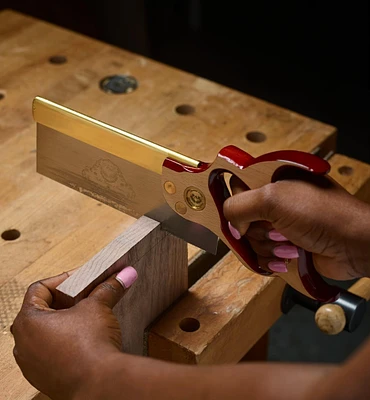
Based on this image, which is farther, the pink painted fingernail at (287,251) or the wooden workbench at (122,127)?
the wooden workbench at (122,127)

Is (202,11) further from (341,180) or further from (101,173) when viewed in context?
(101,173)

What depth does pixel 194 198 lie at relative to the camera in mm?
1019

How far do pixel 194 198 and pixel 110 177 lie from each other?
0.50 ft

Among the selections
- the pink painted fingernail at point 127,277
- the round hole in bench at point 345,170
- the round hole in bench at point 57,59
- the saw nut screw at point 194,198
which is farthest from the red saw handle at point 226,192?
the round hole in bench at point 57,59

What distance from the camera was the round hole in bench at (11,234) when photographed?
123cm

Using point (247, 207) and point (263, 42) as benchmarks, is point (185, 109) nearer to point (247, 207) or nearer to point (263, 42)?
point (247, 207)

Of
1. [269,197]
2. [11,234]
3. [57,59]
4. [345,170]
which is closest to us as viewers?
[269,197]

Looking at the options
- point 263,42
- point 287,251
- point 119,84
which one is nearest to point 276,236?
point 287,251

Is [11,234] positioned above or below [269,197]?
below

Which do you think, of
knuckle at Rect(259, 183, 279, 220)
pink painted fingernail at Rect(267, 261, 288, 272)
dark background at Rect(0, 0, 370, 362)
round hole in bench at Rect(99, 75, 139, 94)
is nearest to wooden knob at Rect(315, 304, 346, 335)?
pink painted fingernail at Rect(267, 261, 288, 272)

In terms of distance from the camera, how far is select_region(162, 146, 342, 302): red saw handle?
37.3 inches

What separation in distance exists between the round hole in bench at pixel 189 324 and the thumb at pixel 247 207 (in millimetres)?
187

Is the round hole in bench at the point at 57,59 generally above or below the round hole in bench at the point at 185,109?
below

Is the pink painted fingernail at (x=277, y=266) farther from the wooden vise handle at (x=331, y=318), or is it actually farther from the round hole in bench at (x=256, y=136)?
the round hole in bench at (x=256, y=136)
